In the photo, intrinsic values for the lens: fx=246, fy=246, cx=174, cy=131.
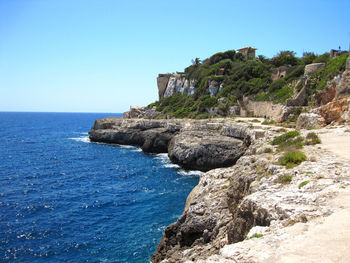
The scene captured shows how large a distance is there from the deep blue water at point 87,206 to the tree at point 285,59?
3458 cm

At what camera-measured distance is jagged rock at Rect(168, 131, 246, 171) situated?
2960 cm

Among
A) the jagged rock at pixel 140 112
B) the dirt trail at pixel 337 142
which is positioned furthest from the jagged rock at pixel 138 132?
the dirt trail at pixel 337 142

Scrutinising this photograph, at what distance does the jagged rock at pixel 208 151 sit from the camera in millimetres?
29598

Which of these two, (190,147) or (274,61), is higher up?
(274,61)

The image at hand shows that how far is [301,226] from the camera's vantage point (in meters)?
5.39

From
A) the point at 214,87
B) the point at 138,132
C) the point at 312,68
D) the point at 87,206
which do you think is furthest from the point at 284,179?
the point at 214,87

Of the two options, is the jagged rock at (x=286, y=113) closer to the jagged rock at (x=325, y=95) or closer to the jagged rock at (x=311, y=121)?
the jagged rock at (x=325, y=95)

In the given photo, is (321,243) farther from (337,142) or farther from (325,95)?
(325,95)

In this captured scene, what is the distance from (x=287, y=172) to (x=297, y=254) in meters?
4.33

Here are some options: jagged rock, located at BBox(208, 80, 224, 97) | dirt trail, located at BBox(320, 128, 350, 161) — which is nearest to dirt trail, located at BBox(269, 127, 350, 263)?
dirt trail, located at BBox(320, 128, 350, 161)

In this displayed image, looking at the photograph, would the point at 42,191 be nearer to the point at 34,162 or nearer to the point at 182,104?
the point at 34,162

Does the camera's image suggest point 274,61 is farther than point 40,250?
Yes


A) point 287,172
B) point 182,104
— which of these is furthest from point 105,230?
point 182,104

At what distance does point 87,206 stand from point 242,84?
37129mm
